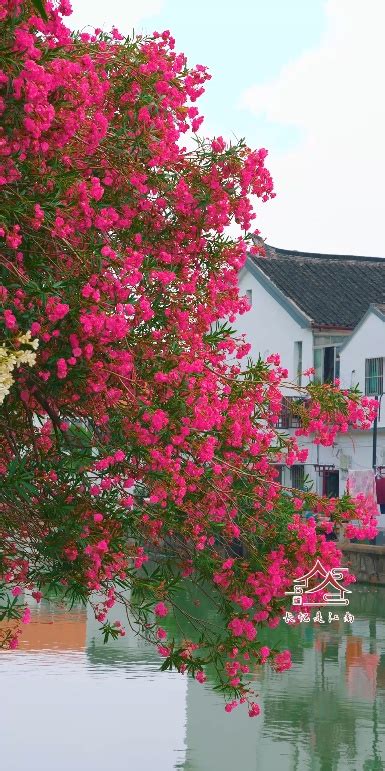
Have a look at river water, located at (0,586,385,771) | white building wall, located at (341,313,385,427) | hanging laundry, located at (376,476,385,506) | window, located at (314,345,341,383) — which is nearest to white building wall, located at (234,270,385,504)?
white building wall, located at (341,313,385,427)

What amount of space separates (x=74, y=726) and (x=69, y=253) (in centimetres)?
1088

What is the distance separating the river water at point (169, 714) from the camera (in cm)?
1616

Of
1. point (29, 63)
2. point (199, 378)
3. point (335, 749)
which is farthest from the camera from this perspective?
point (335, 749)

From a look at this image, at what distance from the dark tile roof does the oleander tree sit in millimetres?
38879

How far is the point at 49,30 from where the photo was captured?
814 cm

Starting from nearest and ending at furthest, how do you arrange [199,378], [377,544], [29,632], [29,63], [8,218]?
[29,63] < [8,218] < [199,378] < [29,632] < [377,544]

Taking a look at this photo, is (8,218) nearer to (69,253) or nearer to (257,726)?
(69,253)

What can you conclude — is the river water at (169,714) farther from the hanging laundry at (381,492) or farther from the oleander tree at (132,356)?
the hanging laundry at (381,492)

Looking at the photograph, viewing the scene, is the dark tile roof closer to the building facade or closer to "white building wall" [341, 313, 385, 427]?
the building facade

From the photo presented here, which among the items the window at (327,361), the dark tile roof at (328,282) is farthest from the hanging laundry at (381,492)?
the dark tile roof at (328,282)

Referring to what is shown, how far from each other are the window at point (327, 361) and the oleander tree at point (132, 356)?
37.5 meters

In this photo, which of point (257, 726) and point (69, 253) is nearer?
point (69, 253)

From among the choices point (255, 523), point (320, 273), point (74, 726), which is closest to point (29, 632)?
point (74, 726)

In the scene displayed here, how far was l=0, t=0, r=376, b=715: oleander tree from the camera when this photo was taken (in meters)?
8.03
